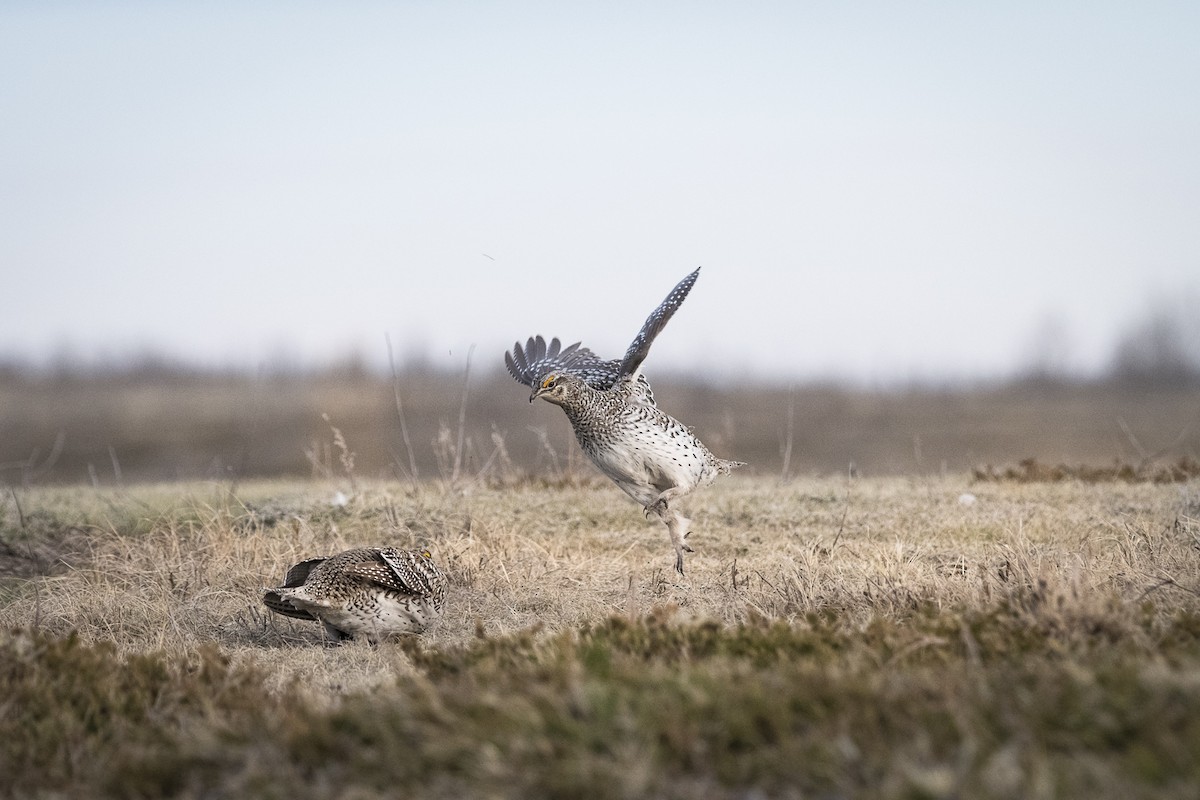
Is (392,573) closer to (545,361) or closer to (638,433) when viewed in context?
(638,433)

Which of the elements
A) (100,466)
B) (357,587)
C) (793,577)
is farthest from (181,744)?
(100,466)

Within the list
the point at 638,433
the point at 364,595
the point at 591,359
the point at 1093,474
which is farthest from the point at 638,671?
the point at 1093,474

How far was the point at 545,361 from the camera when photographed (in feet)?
33.6

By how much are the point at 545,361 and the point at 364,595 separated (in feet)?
13.3

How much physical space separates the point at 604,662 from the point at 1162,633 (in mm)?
2242

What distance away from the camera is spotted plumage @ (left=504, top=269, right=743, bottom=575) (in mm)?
8617

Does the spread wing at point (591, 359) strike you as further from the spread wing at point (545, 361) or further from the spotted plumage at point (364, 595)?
the spotted plumage at point (364, 595)

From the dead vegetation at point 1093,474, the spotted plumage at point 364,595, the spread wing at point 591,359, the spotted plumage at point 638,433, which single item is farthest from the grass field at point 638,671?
the dead vegetation at point 1093,474

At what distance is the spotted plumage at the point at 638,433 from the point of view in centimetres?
A: 862

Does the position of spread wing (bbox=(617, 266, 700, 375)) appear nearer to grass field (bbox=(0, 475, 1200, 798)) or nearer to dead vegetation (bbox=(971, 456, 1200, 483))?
grass field (bbox=(0, 475, 1200, 798))

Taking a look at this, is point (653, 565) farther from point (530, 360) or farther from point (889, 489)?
point (889, 489)

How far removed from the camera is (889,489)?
39.4ft

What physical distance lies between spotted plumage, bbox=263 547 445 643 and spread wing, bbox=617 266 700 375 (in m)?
2.61

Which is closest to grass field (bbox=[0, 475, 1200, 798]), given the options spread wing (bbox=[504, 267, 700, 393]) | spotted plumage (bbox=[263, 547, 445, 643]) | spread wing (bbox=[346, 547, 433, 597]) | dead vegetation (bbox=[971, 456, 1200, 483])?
spotted plumage (bbox=[263, 547, 445, 643])
